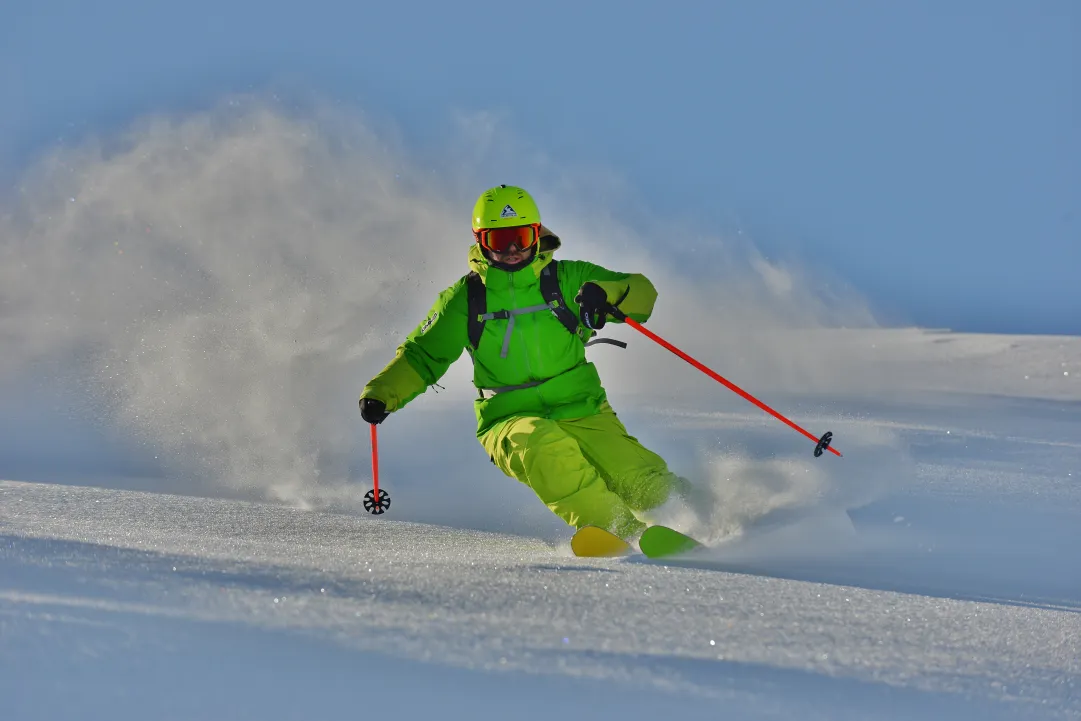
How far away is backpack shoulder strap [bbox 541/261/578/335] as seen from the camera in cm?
548

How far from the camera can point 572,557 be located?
464 centimetres

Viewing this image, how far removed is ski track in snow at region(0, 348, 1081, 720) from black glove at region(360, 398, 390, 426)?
2.38 feet

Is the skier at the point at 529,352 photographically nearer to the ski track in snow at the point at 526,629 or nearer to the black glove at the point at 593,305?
the black glove at the point at 593,305

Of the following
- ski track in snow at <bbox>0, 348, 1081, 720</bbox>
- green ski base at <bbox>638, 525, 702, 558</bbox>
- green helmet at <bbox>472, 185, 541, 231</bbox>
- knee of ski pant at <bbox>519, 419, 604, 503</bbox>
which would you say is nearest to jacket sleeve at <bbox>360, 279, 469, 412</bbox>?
green helmet at <bbox>472, 185, 541, 231</bbox>

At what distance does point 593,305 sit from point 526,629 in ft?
8.50

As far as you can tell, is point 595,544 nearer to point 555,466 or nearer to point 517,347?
point 555,466

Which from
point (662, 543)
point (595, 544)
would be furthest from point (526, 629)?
point (595, 544)

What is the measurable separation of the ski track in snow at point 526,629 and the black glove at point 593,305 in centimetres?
122

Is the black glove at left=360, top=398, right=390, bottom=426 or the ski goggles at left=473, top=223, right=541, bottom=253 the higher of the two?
the ski goggles at left=473, top=223, right=541, bottom=253

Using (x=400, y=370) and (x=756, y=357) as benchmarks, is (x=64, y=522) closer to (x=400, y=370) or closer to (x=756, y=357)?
(x=400, y=370)

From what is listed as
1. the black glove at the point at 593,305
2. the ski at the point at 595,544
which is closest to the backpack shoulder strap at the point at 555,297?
the black glove at the point at 593,305

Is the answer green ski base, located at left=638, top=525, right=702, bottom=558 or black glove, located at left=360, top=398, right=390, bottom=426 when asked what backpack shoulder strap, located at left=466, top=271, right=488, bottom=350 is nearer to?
black glove, located at left=360, top=398, right=390, bottom=426

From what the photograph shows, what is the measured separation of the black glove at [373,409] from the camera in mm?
5355

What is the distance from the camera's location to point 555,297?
18.0 feet
